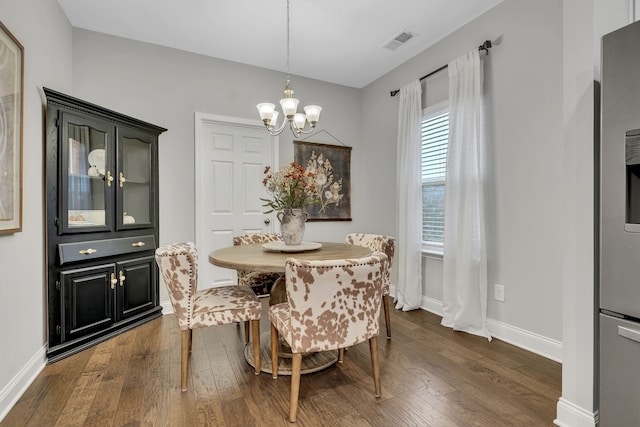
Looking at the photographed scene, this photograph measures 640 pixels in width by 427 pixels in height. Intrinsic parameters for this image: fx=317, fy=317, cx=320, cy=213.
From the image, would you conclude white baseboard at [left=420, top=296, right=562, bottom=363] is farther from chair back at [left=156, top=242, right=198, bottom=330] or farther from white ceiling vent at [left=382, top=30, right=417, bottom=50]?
white ceiling vent at [left=382, top=30, right=417, bottom=50]

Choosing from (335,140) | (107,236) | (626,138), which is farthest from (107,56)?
(626,138)

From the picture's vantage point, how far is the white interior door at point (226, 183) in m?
3.67

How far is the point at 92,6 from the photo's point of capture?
9.06ft

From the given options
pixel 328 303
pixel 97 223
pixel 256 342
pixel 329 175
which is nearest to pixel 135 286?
pixel 97 223

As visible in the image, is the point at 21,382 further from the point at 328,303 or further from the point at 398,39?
the point at 398,39

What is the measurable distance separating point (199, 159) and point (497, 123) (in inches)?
120

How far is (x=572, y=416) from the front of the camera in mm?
1546

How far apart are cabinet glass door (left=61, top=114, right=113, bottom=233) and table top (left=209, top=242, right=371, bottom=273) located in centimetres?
123

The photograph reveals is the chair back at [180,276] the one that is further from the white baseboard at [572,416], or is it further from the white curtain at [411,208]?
A: the white curtain at [411,208]

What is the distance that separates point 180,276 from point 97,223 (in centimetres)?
131

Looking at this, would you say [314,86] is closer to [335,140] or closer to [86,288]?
[335,140]

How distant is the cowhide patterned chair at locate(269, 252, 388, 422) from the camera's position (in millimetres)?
1579

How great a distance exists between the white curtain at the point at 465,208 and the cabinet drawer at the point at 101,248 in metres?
2.93

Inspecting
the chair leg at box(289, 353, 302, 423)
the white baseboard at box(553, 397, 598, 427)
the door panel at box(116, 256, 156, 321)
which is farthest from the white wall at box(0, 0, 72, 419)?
the white baseboard at box(553, 397, 598, 427)
